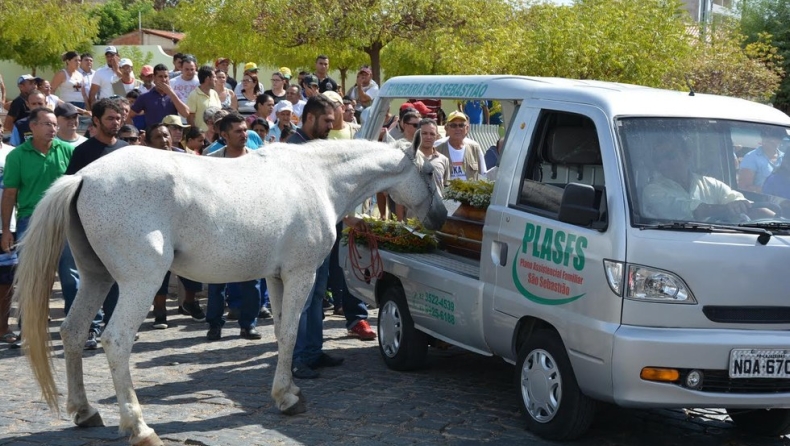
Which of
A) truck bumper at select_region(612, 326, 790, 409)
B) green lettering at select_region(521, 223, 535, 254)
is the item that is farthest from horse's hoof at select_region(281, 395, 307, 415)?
truck bumper at select_region(612, 326, 790, 409)

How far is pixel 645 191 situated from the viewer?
20.4 ft

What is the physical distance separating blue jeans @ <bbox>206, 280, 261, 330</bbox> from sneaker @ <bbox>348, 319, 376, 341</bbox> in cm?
97

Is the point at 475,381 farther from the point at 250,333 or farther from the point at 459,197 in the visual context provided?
the point at 250,333

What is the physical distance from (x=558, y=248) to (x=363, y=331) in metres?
3.94

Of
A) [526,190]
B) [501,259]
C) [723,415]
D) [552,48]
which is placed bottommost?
[723,415]

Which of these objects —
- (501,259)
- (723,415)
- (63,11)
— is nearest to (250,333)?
(501,259)

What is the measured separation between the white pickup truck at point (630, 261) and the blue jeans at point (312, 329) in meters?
1.23

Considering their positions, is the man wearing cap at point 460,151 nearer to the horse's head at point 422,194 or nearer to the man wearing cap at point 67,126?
the horse's head at point 422,194

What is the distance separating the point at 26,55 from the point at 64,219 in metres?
49.2

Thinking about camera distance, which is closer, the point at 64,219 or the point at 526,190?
the point at 64,219

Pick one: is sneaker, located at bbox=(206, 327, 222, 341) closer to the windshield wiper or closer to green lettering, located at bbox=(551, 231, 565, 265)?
green lettering, located at bbox=(551, 231, 565, 265)

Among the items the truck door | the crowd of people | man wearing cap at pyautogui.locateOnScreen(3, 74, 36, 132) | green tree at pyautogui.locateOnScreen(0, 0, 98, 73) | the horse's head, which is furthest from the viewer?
green tree at pyautogui.locateOnScreen(0, 0, 98, 73)

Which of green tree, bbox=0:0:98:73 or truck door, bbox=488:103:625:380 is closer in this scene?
truck door, bbox=488:103:625:380

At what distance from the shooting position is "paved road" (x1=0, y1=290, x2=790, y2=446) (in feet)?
22.1
